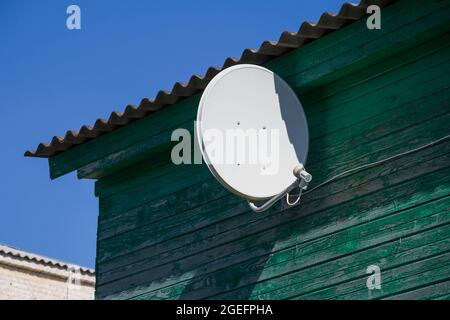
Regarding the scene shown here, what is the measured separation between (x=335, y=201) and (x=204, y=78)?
174 centimetres

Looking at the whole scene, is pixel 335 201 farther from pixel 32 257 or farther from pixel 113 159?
pixel 32 257

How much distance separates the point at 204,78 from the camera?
857 centimetres

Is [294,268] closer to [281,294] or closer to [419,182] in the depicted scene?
[281,294]

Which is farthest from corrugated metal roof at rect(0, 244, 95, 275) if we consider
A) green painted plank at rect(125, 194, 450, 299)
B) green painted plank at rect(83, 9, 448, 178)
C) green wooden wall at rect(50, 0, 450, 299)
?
green painted plank at rect(125, 194, 450, 299)

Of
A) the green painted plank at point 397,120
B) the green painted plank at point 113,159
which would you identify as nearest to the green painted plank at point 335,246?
the green painted plank at point 397,120

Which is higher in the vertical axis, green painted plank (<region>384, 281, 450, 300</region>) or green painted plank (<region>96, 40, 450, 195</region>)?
green painted plank (<region>96, 40, 450, 195</region>)

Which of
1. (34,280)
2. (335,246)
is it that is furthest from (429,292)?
(34,280)

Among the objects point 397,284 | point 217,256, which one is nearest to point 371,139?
point 397,284

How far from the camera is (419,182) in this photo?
7.22 m

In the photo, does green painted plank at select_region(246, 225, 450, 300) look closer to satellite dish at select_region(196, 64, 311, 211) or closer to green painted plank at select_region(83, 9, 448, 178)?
satellite dish at select_region(196, 64, 311, 211)

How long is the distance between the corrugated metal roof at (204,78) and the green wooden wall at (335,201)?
0.29 feet

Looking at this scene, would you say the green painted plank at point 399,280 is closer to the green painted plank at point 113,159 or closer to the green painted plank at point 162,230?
the green painted plank at point 162,230

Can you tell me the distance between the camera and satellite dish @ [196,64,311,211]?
7348mm

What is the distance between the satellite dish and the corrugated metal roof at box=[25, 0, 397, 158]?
0.47 meters
